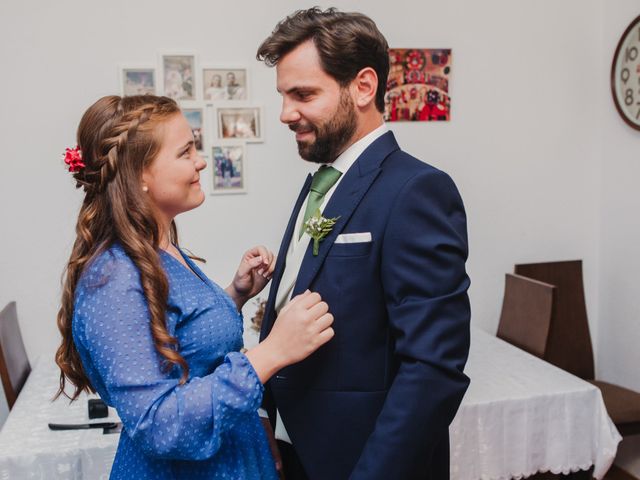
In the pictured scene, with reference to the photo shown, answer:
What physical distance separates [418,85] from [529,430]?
1752mm

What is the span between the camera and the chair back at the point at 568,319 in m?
3.32

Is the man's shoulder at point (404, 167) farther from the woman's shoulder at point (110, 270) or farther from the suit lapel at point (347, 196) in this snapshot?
the woman's shoulder at point (110, 270)

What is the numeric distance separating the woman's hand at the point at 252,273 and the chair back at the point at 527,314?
60.0 inches

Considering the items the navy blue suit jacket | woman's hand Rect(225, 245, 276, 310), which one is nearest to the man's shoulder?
the navy blue suit jacket

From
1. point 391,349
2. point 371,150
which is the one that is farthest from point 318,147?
point 391,349

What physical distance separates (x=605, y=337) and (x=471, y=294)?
0.75 meters

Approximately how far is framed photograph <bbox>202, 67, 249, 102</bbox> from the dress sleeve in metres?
1.98

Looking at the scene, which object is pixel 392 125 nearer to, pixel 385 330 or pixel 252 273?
pixel 252 273

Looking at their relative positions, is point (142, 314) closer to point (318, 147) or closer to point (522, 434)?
point (318, 147)

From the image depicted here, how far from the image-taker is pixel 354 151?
1380mm

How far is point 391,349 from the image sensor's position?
4.21 feet

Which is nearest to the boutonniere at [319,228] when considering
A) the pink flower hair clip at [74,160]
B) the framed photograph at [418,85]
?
the pink flower hair clip at [74,160]

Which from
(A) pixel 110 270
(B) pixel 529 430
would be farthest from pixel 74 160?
(B) pixel 529 430

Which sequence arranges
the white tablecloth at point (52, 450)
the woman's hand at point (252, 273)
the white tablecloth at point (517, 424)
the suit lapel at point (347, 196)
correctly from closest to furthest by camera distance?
the suit lapel at point (347, 196) < the woman's hand at point (252, 273) < the white tablecloth at point (52, 450) < the white tablecloth at point (517, 424)
